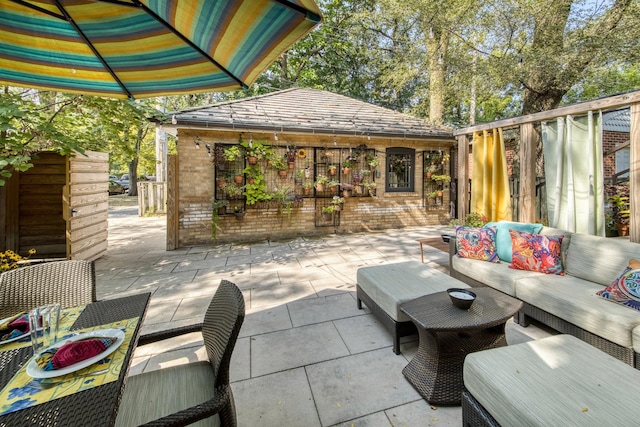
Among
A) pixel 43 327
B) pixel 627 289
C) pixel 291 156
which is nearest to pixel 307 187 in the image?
pixel 291 156

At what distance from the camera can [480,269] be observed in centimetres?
348

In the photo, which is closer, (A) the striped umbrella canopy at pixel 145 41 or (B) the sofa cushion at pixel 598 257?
(A) the striped umbrella canopy at pixel 145 41

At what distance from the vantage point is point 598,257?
2830 millimetres

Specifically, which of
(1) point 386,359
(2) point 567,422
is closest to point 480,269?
(1) point 386,359

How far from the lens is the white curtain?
3268 mm

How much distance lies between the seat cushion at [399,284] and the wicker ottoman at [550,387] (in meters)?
0.86

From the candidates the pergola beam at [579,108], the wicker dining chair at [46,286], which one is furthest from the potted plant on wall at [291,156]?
the wicker dining chair at [46,286]

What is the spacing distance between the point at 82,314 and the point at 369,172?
23.9 ft

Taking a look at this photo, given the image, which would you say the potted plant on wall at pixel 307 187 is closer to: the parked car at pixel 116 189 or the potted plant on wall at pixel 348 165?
the potted plant on wall at pixel 348 165

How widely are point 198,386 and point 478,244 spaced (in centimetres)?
365

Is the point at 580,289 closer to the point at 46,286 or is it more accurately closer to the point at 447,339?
the point at 447,339

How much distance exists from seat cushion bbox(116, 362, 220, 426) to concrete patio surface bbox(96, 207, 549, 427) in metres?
0.50

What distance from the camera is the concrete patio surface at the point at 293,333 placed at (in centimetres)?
191

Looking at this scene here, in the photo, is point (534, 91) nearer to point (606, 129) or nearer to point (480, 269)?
point (606, 129)
